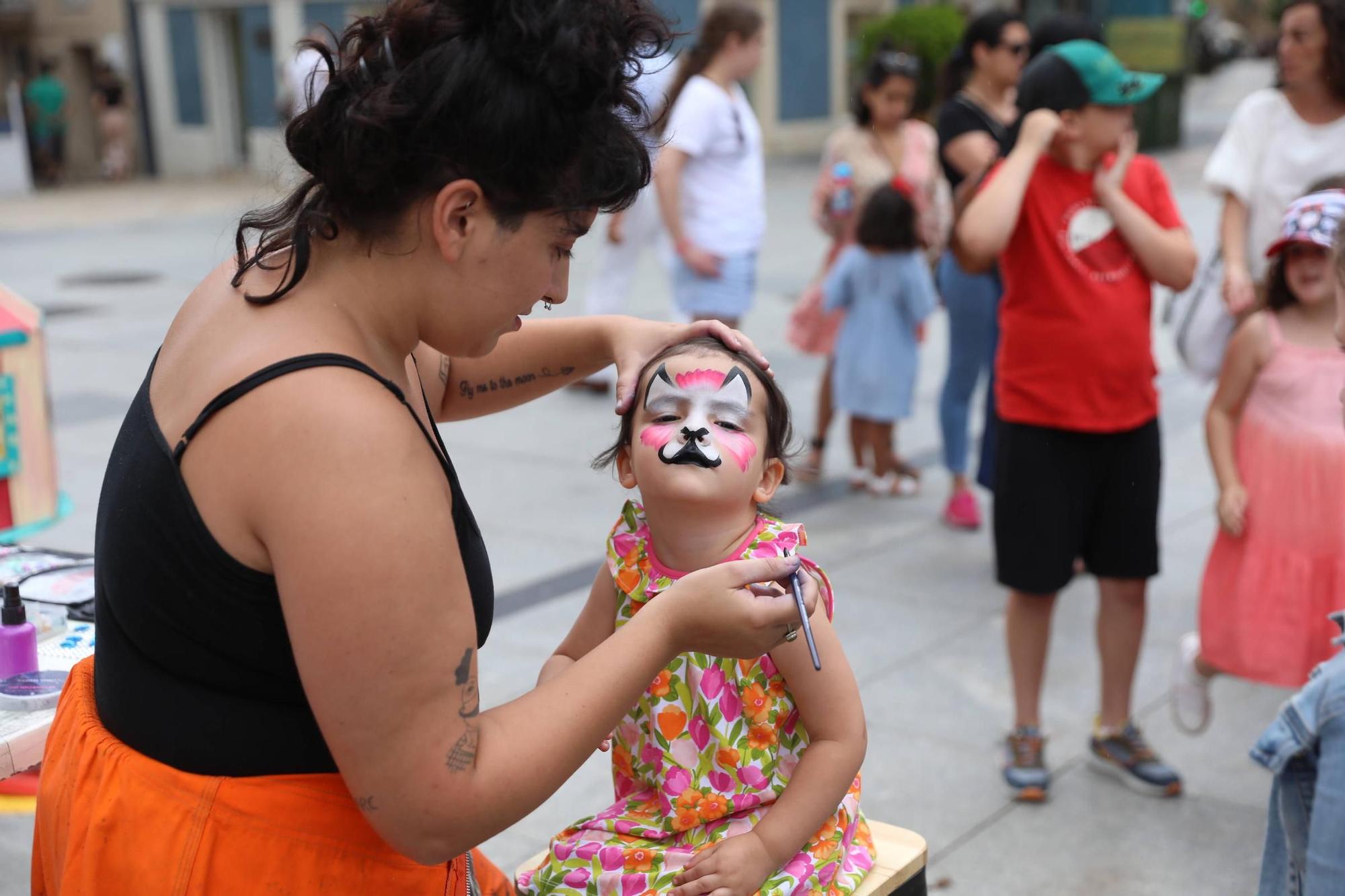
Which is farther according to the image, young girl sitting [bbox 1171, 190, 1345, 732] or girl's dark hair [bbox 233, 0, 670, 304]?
young girl sitting [bbox 1171, 190, 1345, 732]

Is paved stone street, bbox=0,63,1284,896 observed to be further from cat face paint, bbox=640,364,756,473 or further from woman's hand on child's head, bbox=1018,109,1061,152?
woman's hand on child's head, bbox=1018,109,1061,152

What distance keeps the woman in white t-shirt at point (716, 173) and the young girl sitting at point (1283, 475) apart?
113 inches

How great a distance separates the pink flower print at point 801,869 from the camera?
1824mm

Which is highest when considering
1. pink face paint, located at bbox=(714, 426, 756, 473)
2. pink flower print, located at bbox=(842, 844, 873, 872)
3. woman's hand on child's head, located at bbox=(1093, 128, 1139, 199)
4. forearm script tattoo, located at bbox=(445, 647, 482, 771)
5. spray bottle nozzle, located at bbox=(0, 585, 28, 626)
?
woman's hand on child's head, located at bbox=(1093, 128, 1139, 199)

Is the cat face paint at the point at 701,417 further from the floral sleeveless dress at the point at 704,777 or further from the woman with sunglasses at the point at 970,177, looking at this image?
the woman with sunglasses at the point at 970,177

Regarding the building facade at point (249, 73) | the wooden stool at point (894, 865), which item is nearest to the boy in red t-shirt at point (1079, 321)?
the wooden stool at point (894, 865)

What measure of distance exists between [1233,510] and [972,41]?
2379mm

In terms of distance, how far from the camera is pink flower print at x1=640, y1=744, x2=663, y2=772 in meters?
1.90

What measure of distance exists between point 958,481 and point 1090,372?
89.2 inches

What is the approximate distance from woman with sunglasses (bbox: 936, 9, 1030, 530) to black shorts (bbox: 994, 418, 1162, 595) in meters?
1.30

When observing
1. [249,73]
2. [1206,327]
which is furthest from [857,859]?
[249,73]

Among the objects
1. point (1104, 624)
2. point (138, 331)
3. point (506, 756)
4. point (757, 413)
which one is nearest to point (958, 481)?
point (1104, 624)

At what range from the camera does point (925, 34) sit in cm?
1689

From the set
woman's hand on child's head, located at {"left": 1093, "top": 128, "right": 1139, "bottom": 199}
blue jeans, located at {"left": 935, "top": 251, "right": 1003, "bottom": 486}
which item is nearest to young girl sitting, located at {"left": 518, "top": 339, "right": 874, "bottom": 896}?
woman's hand on child's head, located at {"left": 1093, "top": 128, "right": 1139, "bottom": 199}
